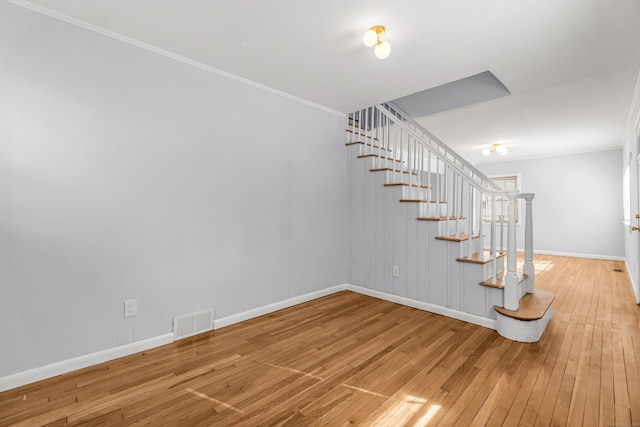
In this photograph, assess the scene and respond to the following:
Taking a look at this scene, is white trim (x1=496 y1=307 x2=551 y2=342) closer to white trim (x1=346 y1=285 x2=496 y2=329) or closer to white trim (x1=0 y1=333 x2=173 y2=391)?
white trim (x1=346 y1=285 x2=496 y2=329)

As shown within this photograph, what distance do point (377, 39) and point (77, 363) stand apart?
312 centimetres

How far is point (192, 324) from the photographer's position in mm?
2639

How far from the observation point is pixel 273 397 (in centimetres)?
181

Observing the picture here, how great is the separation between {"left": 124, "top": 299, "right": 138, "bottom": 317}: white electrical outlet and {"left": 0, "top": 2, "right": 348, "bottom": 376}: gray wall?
0.12 feet

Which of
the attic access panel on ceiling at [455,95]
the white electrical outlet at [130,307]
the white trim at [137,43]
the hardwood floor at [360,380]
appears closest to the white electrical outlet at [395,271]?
the hardwood floor at [360,380]

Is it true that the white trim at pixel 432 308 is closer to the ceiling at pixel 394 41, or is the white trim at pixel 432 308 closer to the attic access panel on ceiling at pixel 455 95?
the ceiling at pixel 394 41

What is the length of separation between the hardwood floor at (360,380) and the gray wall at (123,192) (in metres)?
0.37

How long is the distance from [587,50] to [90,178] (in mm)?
4012

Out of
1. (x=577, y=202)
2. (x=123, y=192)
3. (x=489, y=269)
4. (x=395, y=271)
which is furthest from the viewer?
(x=577, y=202)

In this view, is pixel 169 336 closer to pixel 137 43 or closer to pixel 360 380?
pixel 360 380

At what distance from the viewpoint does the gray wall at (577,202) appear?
6.32 metres

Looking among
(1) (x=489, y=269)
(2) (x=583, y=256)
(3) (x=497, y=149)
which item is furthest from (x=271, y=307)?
(2) (x=583, y=256)

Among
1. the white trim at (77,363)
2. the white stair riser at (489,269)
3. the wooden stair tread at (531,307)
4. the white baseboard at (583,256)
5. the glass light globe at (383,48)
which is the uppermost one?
the glass light globe at (383,48)

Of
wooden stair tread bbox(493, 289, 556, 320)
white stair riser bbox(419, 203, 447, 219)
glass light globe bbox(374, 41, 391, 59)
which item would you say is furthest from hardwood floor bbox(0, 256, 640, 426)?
glass light globe bbox(374, 41, 391, 59)
